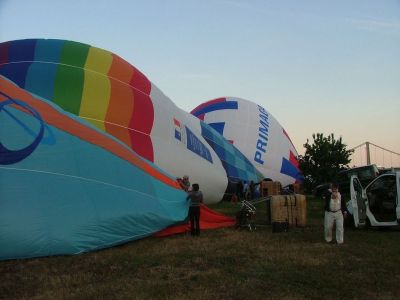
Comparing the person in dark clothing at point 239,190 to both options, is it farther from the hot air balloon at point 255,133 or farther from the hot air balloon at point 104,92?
the hot air balloon at point 104,92

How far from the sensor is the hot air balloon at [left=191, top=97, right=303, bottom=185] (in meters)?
25.7

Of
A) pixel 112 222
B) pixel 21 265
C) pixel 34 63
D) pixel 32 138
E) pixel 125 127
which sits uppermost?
pixel 34 63

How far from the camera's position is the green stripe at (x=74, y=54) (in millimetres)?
13953

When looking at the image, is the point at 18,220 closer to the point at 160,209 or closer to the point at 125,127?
the point at 160,209

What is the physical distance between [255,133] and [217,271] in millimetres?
19271

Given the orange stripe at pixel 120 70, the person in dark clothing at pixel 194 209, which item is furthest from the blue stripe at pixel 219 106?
the person in dark clothing at pixel 194 209

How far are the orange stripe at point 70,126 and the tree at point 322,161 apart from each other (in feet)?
61.9

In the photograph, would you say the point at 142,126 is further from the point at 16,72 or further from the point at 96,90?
the point at 16,72

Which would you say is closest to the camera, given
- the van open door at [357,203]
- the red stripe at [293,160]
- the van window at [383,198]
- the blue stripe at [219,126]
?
the van open door at [357,203]

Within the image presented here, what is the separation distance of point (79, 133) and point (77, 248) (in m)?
2.49

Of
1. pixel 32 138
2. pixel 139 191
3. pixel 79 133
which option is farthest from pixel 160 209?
pixel 32 138

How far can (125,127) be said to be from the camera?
44.5 ft

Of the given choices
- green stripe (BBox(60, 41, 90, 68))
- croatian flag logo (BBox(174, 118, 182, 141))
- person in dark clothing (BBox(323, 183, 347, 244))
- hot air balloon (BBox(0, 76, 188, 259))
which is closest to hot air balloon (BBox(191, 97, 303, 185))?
croatian flag logo (BBox(174, 118, 182, 141))

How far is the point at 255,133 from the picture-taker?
26.1 meters
